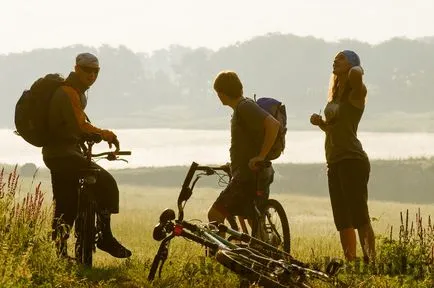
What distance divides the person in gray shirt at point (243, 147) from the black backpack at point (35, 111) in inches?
72.8

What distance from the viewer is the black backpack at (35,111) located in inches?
358

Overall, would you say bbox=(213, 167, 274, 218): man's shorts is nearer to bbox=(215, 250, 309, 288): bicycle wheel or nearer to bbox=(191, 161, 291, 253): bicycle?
bbox=(191, 161, 291, 253): bicycle

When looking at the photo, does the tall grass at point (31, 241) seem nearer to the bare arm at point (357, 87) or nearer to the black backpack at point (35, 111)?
the black backpack at point (35, 111)

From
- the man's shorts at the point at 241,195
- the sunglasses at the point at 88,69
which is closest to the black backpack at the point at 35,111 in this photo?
the sunglasses at the point at 88,69

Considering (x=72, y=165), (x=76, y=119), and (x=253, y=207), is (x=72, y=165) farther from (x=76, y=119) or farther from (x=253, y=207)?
(x=253, y=207)

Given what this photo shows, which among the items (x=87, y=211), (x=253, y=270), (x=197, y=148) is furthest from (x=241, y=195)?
(x=197, y=148)

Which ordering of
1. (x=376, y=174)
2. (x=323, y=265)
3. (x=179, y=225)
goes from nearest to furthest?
(x=179, y=225) < (x=323, y=265) < (x=376, y=174)

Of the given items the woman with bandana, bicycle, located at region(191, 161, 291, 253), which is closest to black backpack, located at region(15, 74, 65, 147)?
bicycle, located at region(191, 161, 291, 253)

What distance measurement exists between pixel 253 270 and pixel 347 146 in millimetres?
3267

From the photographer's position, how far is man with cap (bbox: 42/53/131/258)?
29.7ft

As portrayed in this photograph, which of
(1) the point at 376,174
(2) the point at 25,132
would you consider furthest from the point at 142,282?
(1) the point at 376,174

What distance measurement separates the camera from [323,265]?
9.80m

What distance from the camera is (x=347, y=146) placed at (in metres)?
9.27

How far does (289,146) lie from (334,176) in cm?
13778
